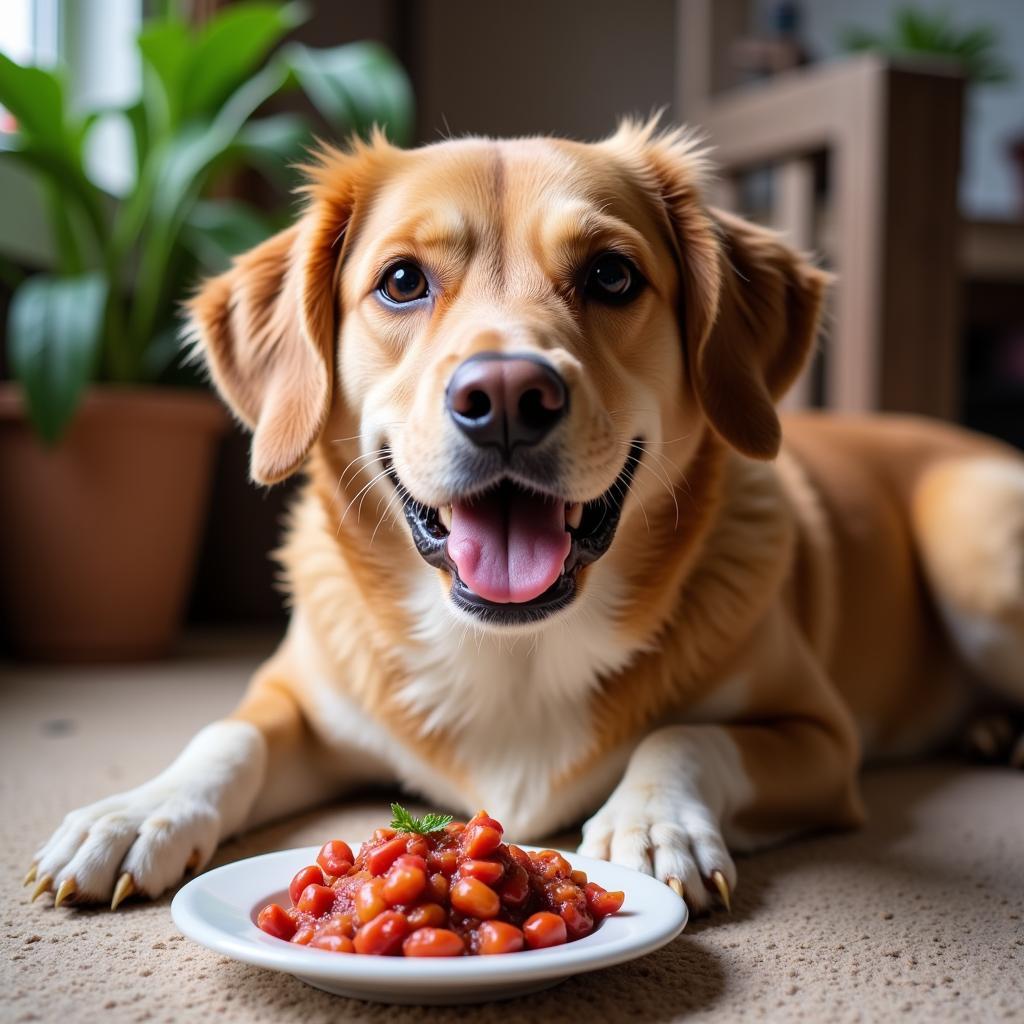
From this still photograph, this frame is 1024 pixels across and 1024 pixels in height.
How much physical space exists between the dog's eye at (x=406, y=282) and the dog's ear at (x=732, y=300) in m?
0.40

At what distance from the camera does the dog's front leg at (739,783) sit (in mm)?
1336

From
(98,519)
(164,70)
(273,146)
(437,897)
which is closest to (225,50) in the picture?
(164,70)

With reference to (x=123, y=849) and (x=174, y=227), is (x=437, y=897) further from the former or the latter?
(x=174, y=227)

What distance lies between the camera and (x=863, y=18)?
7.61m

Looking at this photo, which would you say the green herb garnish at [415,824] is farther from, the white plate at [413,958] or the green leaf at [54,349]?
the green leaf at [54,349]

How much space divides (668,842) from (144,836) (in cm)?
61

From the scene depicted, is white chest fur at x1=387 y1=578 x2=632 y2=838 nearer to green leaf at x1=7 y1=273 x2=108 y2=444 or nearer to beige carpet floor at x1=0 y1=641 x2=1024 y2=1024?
beige carpet floor at x1=0 y1=641 x2=1024 y2=1024

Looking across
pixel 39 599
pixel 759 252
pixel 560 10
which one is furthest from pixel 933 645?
pixel 560 10

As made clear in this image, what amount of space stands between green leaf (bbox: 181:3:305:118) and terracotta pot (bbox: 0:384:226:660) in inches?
34.0

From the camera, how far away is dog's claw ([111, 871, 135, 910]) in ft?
4.26

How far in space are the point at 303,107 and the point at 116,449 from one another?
6.99 feet

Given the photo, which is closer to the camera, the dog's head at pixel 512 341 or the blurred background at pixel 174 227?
the dog's head at pixel 512 341

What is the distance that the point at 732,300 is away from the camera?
172cm

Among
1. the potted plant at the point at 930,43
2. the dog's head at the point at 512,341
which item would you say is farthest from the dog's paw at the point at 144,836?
the potted plant at the point at 930,43
